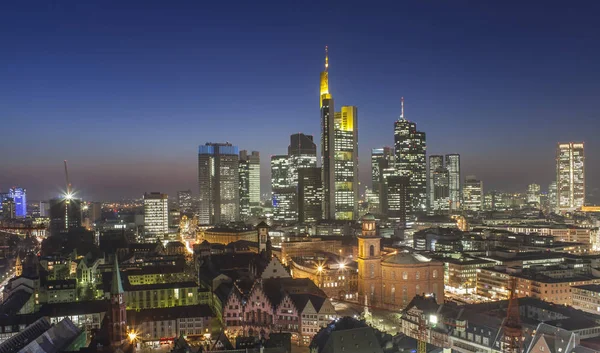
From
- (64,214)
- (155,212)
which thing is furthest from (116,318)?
(64,214)

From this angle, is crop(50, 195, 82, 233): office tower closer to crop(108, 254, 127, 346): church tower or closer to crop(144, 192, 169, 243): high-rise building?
crop(144, 192, 169, 243): high-rise building

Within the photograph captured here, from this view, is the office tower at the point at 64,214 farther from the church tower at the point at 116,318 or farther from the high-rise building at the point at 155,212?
the church tower at the point at 116,318

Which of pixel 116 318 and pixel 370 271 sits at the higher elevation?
pixel 116 318

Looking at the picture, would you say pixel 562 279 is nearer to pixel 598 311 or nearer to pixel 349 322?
pixel 598 311

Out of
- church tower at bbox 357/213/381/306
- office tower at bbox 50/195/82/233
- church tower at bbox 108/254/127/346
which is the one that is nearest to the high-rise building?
office tower at bbox 50/195/82/233

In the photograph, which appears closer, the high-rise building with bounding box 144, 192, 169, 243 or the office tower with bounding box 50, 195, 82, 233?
the office tower with bounding box 50, 195, 82, 233

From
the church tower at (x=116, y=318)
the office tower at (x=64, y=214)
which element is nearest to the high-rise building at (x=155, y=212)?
the office tower at (x=64, y=214)

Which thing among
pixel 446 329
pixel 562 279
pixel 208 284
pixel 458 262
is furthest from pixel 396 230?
pixel 446 329

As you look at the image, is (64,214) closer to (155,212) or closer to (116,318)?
(155,212)

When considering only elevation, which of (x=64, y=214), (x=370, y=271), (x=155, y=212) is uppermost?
(x=64, y=214)
